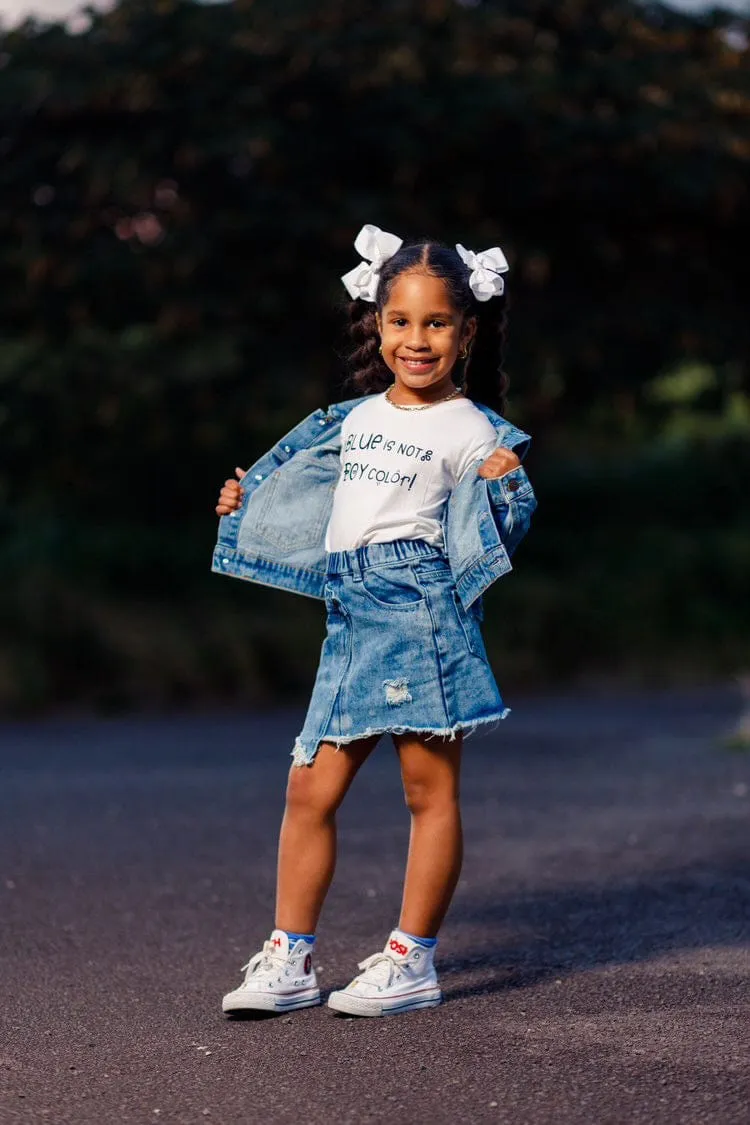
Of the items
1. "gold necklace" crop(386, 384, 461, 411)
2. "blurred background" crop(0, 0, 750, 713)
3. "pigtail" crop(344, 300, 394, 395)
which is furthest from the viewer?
"blurred background" crop(0, 0, 750, 713)

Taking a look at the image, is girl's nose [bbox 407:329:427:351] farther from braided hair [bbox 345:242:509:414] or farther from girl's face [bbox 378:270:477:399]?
braided hair [bbox 345:242:509:414]

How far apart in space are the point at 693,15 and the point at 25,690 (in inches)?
281

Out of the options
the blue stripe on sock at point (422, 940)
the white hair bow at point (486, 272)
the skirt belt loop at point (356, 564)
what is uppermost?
the white hair bow at point (486, 272)

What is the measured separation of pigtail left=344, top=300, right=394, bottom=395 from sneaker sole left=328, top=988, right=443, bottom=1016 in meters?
1.43

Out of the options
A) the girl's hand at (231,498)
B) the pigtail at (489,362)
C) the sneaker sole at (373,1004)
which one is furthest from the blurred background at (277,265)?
the sneaker sole at (373,1004)

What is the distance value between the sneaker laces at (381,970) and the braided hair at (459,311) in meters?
1.30

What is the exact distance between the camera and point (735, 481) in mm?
14195

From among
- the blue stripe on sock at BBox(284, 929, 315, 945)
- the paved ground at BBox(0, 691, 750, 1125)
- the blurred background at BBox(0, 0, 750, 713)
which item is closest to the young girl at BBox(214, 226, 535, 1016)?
the blue stripe on sock at BBox(284, 929, 315, 945)

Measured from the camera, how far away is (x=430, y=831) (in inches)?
150

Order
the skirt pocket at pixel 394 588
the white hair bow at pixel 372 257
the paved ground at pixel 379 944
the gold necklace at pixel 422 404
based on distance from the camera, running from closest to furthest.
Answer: the paved ground at pixel 379 944, the skirt pocket at pixel 394 588, the gold necklace at pixel 422 404, the white hair bow at pixel 372 257

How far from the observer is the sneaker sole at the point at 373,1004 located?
12.0 ft

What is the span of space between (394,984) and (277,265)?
8385 mm

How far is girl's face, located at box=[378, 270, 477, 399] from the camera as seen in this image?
151 inches

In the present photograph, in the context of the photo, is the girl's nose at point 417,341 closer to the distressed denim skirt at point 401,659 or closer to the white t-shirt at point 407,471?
the white t-shirt at point 407,471
